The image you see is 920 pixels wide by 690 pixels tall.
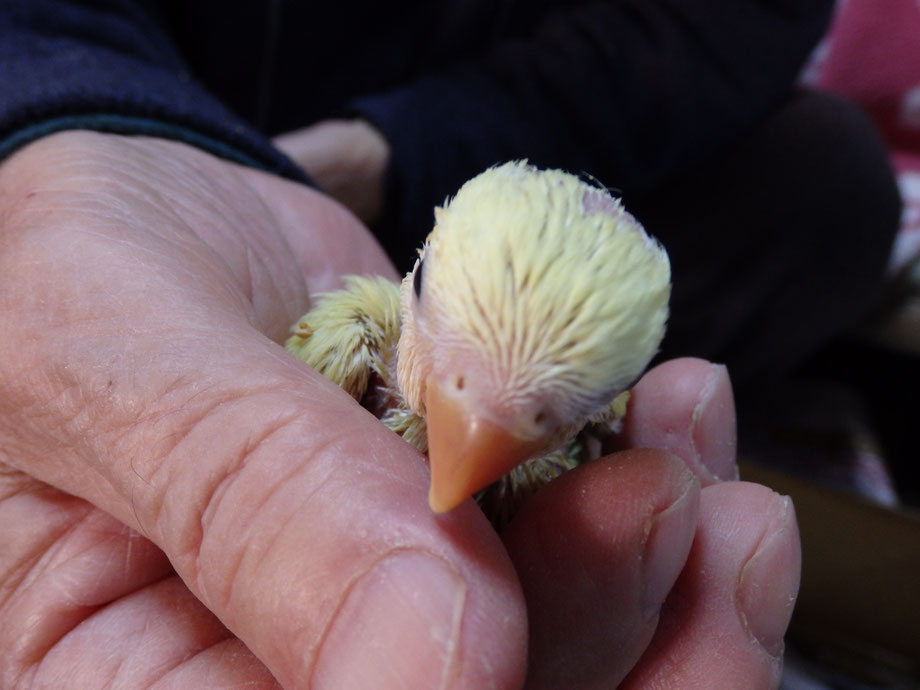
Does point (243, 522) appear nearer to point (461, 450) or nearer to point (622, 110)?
point (461, 450)

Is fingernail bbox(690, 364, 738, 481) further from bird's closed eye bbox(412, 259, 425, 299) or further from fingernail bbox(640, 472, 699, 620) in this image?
bird's closed eye bbox(412, 259, 425, 299)

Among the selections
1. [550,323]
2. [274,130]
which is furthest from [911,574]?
[274,130]

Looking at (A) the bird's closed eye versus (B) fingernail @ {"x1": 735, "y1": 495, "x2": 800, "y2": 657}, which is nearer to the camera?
(A) the bird's closed eye

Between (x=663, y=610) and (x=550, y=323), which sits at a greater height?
(x=550, y=323)

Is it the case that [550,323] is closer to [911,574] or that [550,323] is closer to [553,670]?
[553,670]

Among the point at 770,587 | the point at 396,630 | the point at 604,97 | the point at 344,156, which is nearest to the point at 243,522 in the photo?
the point at 396,630

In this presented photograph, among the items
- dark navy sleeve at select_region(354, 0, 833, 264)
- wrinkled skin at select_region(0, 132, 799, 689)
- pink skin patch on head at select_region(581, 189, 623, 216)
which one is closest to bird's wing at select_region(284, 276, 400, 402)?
wrinkled skin at select_region(0, 132, 799, 689)
